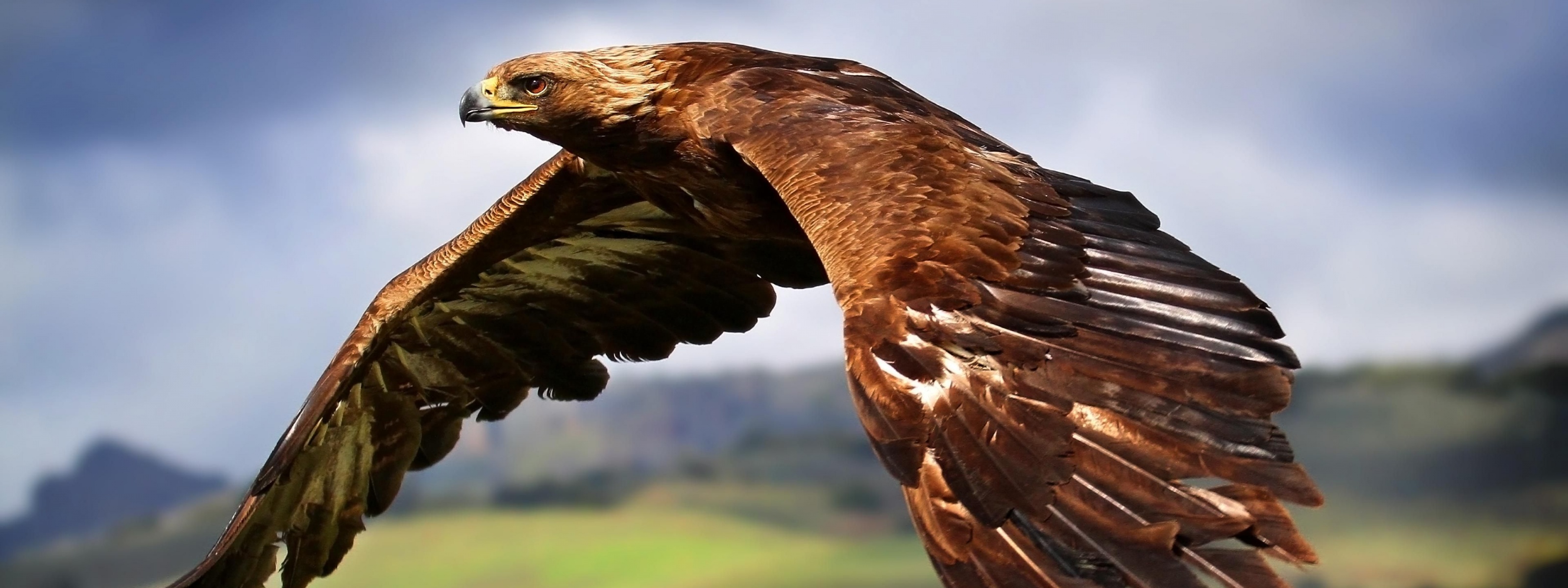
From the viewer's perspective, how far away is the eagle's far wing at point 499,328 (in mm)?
7410

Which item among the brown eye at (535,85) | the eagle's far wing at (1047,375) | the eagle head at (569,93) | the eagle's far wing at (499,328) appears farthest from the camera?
the eagle's far wing at (499,328)

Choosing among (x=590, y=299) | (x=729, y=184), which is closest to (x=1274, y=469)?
(x=729, y=184)

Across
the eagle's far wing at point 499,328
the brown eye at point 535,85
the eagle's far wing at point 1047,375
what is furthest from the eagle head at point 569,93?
the eagle's far wing at point 1047,375

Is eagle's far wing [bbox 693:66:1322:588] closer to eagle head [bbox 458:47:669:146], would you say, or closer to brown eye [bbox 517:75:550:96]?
eagle head [bbox 458:47:669:146]

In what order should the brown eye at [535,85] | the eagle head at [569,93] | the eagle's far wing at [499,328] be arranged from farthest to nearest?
the eagle's far wing at [499,328] < the brown eye at [535,85] < the eagle head at [569,93]

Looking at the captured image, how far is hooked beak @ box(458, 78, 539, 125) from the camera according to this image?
668 cm

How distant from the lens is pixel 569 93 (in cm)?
657

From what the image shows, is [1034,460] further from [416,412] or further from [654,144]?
[416,412]

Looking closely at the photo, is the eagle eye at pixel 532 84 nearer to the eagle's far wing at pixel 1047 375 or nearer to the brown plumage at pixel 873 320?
the brown plumage at pixel 873 320

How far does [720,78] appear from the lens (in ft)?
20.8

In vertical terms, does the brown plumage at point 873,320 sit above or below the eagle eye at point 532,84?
below

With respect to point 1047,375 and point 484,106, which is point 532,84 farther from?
point 1047,375

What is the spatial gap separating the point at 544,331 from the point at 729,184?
6.64ft

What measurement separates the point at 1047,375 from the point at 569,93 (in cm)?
244
